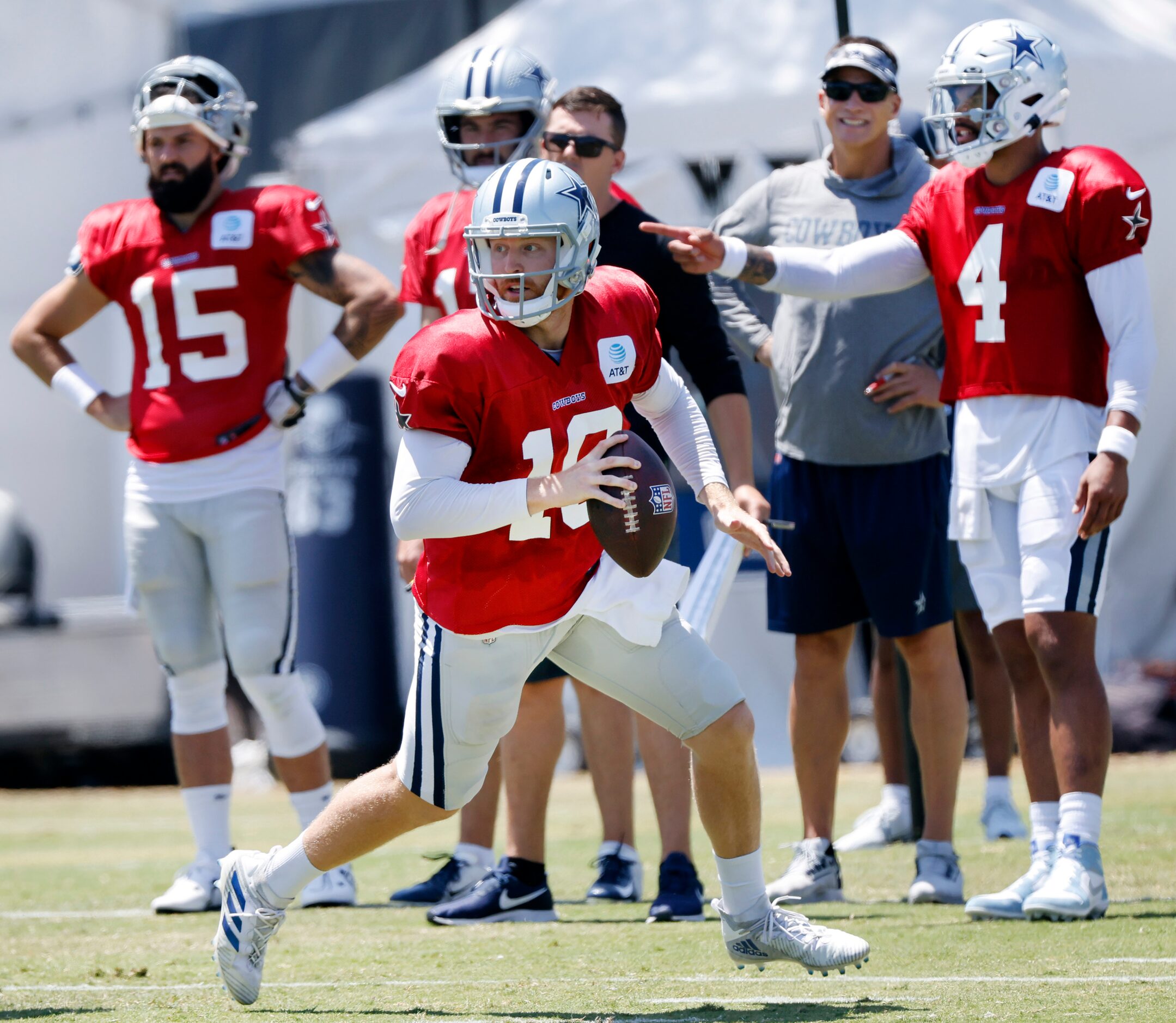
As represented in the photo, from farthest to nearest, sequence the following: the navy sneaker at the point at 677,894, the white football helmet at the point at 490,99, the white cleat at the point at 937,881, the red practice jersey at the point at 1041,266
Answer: the white football helmet at the point at 490,99 < the white cleat at the point at 937,881 < the navy sneaker at the point at 677,894 < the red practice jersey at the point at 1041,266

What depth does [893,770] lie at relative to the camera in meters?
6.13

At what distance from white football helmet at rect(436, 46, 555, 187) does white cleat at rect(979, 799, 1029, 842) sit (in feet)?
8.84

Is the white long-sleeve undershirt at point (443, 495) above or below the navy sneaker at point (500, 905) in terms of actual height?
above

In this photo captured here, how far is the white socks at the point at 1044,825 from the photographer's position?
427 cm

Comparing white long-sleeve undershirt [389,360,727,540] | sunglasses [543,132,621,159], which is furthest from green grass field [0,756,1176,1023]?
sunglasses [543,132,621,159]

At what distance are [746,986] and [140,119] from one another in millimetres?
3009

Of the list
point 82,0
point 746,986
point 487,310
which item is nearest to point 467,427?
point 487,310

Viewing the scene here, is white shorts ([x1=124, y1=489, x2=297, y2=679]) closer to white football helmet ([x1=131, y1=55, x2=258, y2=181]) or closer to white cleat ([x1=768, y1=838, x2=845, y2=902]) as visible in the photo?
white football helmet ([x1=131, y1=55, x2=258, y2=181])

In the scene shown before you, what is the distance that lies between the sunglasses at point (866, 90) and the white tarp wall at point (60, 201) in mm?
5908

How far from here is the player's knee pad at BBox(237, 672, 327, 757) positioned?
16.4 feet

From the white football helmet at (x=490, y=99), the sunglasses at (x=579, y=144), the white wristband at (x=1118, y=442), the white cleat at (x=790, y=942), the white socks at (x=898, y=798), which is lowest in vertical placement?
the white socks at (x=898, y=798)

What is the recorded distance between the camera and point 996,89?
4.29 m

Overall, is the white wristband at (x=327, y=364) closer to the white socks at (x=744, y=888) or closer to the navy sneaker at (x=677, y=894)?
the navy sneaker at (x=677, y=894)

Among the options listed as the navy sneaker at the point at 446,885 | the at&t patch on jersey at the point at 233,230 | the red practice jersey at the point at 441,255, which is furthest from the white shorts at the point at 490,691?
the at&t patch on jersey at the point at 233,230
